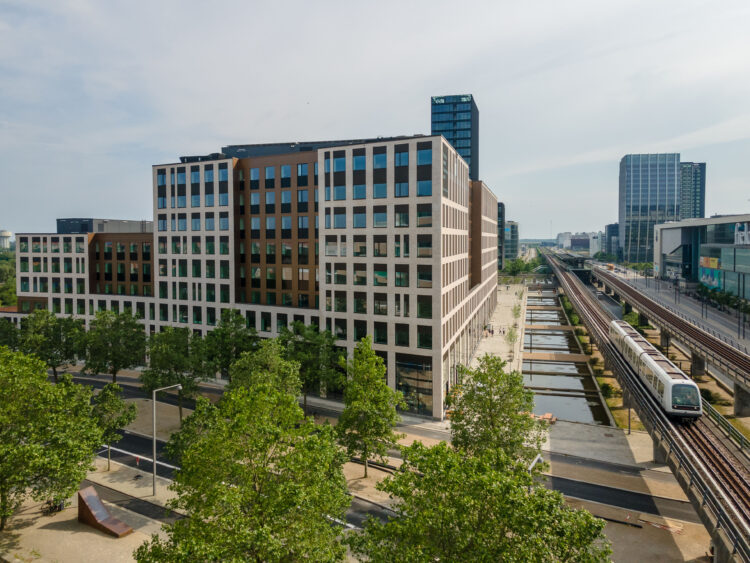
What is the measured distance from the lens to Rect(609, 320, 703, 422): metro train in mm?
40281

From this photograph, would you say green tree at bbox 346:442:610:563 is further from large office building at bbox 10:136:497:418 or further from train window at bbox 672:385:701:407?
large office building at bbox 10:136:497:418

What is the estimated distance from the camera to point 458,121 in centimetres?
16925

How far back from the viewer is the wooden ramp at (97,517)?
3069 cm

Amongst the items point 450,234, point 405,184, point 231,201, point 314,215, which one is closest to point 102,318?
point 231,201

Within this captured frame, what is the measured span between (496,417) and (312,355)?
2462cm

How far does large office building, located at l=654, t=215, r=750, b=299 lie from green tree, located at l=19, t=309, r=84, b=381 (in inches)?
4785

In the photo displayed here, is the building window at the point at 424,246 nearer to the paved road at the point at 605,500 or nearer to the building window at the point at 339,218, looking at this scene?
the building window at the point at 339,218

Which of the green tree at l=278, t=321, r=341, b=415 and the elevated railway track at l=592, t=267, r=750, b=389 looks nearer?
the green tree at l=278, t=321, r=341, b=415

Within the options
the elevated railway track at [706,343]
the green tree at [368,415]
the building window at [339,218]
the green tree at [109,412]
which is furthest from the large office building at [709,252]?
the green tree at [109,412]

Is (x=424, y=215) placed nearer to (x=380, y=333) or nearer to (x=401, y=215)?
(x=401, y=215)

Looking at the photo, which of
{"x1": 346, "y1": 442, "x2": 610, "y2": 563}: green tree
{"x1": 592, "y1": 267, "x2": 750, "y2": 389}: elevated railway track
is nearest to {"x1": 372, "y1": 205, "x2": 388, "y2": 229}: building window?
{"x1": 346, "y1": 442, "x2": 610, "y2": 563}: green tree

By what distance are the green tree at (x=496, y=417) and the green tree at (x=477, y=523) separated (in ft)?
34.7

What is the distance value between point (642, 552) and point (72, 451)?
36065mm

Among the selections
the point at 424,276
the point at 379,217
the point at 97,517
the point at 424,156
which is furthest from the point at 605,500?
the point at 424,156
